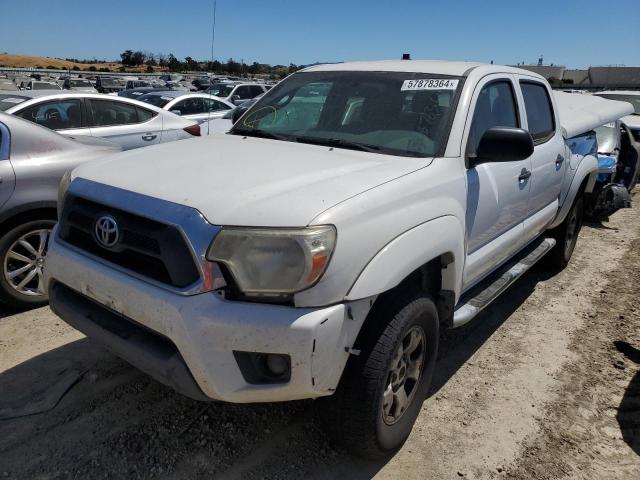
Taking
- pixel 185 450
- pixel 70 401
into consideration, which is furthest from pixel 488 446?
pixel 70 401

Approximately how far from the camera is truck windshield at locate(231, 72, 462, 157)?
3.09 metres

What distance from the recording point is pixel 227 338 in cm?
207

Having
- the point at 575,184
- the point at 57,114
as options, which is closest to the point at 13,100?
the point at 57,114

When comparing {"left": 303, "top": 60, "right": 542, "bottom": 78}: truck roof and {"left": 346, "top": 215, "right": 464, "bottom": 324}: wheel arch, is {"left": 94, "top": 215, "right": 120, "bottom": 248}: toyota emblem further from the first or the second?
{"left": 303, "top": 60, "right": 542, "bottom": 78}: truck roof

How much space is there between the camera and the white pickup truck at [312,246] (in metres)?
2.10

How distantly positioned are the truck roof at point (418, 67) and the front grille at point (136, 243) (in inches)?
80.3

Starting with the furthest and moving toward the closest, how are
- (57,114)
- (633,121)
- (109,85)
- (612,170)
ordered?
(109,85) < (633,121) < (612,170) < (57,114)


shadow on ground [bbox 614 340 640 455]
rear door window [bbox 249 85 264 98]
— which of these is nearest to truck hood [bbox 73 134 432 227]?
shadow on ground [bbox 614 340 640 455]

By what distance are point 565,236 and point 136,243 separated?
4618mm

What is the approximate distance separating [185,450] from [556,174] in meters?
3.65

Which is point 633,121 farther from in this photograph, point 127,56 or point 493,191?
point 127,56

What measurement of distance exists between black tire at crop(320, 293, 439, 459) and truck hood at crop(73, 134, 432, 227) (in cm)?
59

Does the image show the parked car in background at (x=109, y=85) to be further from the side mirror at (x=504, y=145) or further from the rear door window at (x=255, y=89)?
the side mirror at (x=504, y=145)

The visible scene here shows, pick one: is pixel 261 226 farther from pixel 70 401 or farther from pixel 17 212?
pixel 17 212
